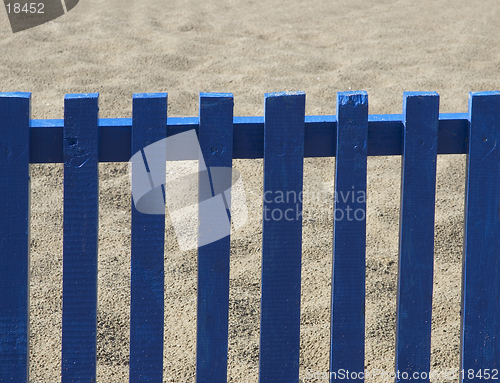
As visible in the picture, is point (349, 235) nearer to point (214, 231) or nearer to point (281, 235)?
point (281, 235)

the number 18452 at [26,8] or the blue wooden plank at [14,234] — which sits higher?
the number 18452 at [26,8]

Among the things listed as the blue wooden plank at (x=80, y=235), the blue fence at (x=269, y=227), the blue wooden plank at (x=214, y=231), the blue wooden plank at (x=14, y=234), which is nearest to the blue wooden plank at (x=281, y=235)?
the blue fence at (x=269, y=227)

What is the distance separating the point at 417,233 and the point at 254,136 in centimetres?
62

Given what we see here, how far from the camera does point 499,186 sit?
77.2 inches

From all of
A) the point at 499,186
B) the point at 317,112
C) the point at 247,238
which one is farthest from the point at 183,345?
the point at 317,112

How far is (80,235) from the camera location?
1845mm

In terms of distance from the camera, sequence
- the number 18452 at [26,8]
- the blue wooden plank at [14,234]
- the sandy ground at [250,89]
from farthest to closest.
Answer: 1. the number 18452 at [26,8]
2. the sandy ground at [250,89]
3. the blue wooden plank at [14,234]

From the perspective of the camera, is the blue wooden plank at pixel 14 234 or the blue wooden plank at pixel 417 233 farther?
the blue wooden plank at pixel 417 233

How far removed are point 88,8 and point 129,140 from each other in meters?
5.81

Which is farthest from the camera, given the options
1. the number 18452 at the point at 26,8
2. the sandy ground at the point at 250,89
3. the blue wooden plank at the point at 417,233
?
the number 18452 at the point at 26,8

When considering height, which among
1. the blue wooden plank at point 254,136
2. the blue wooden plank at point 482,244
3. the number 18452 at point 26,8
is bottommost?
the blue wooden plank at point 482,244

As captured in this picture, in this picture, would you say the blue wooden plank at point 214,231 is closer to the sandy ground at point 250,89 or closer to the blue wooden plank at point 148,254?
the blue wooden plank at point 148,254

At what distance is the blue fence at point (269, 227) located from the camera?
181 cm

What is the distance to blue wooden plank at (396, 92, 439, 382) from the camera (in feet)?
6.18
